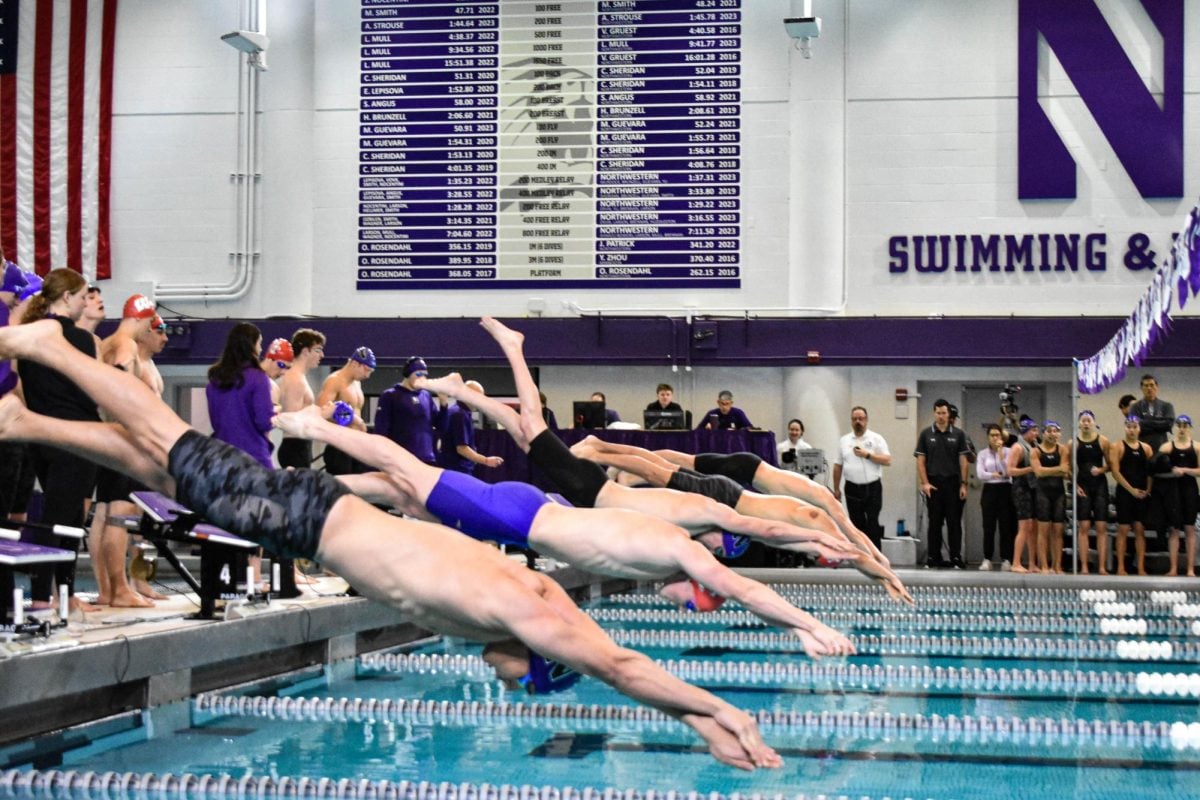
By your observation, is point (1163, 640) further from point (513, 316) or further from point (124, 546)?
point (513, 316)

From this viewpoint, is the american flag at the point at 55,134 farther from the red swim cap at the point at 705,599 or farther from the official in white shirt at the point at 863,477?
the red swim cap at the point at 705,599

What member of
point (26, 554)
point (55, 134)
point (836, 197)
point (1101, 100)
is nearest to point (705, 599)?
point (26, 554)

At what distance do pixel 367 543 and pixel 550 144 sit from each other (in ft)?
39.5

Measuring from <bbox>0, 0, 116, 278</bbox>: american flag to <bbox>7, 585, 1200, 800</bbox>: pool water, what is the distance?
355 inches

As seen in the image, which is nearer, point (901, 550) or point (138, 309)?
point (138, 309)

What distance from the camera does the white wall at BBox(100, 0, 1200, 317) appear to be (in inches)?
572

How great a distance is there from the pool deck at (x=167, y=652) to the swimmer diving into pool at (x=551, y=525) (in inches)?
52.6

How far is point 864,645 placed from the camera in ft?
28.0

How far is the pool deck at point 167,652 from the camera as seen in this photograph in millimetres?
5246

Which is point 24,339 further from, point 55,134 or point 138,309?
point 55,134

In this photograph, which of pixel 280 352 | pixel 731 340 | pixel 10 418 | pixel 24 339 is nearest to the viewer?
pixel 24 339

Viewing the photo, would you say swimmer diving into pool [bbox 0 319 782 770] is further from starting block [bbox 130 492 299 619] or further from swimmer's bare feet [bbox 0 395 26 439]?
starting block [bbox 130 492 299 619]

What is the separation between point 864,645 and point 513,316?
739 cm

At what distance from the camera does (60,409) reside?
18.8ft
